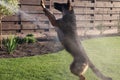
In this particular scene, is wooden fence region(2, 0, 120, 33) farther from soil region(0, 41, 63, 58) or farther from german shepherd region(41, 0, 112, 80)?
german shepherd region(41, 0, 112, 80)

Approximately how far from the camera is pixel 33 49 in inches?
413

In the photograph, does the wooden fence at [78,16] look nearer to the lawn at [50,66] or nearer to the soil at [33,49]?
the soil at [33,49]

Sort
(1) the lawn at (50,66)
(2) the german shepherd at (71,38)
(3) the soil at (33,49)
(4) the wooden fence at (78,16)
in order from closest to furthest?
(2) the german shepherd at (71,38) < (1) the lawn at (50,66) < (3) the soil at (33,49) < (4) the wooden fence at (78,16)

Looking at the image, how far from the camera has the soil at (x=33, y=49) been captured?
32.1 ft

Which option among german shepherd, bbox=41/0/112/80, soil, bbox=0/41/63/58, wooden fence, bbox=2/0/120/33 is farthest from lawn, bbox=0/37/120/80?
wooden fence, bbox=2/0/120/33

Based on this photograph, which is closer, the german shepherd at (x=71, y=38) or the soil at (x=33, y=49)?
the german shepherd at (x=71, y=38)

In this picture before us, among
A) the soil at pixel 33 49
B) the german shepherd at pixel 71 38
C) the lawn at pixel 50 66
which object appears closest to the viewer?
the german shepherd at pixel 71 38

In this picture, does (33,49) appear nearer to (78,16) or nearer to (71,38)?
(71,38)

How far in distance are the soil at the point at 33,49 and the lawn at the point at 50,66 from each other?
1.31 feet

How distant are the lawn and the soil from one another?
1.31 feet

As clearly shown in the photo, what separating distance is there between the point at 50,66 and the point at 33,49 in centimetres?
190

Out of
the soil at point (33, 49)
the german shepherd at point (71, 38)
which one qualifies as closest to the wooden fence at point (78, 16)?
the soil at point (33, 49)

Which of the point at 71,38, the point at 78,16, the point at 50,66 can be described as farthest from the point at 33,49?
the point at 78,16

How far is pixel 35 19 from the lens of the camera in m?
14.4
